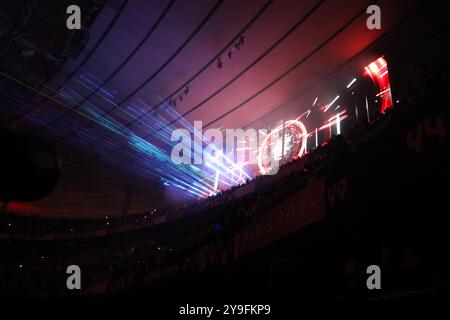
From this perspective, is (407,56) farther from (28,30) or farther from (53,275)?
(53,275)

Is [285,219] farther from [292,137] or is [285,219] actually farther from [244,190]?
[292,137]

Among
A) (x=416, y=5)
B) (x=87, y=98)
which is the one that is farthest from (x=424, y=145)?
(x=87, y=98)

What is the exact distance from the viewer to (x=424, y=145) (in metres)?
3.41

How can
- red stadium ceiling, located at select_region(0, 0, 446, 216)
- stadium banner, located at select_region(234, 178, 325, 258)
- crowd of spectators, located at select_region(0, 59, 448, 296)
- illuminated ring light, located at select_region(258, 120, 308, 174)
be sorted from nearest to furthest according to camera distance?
crowd of spectators, located at select_region(0, 59, 448, 296)
stadium banner, located at select_region(234, 178, 325, 258)
red stadium ceiling, located at select_region(0, 0, 446, 216)
illuminated ring light, located at select_region(258, 120, 308, 174)

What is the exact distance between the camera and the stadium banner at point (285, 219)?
4824mm

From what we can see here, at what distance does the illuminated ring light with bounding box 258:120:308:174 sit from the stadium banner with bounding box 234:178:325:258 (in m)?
3.98

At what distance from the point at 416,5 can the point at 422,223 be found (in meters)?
5.23

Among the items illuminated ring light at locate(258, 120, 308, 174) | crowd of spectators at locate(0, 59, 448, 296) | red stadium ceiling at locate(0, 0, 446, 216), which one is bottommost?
crowd of spectators at locate(0, 59, 448, 296)

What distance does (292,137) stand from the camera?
10.1 metres

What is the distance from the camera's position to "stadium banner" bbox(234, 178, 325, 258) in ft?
15.8

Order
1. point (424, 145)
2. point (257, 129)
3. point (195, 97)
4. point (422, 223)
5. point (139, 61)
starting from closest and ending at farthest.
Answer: point (424, 145)
point (422, 223)
point (139, 61)
point (195, 97)
point (257, 129)

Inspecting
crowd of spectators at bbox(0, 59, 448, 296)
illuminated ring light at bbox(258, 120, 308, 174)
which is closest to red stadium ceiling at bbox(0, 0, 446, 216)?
illuminated ring light at bbox(258, 120, 308, 174)

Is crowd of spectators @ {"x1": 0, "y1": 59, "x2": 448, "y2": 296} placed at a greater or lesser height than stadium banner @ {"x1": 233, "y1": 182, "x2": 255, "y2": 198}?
lesser

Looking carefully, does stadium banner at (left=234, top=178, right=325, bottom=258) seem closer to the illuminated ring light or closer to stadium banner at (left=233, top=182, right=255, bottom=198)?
stadium banner at (left=233, top=182, right=255, bottom=198)
